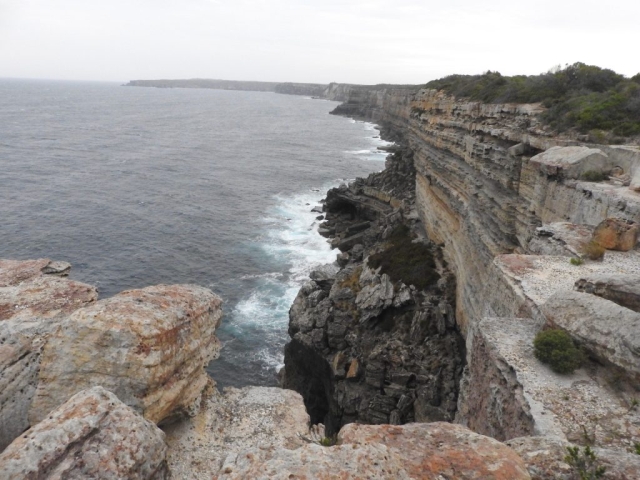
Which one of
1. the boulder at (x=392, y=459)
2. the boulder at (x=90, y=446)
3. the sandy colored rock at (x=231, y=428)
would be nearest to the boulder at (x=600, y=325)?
the boulder at (x=392, y=459)

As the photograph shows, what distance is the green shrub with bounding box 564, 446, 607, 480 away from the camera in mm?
5496

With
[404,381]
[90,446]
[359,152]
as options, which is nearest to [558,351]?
[90,446]

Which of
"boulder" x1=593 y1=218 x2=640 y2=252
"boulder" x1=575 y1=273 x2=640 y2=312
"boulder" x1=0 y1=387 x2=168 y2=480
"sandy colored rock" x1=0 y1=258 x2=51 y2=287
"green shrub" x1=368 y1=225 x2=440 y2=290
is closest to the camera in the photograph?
"boulder" x1=0 y1=387 x2=168 y2=480

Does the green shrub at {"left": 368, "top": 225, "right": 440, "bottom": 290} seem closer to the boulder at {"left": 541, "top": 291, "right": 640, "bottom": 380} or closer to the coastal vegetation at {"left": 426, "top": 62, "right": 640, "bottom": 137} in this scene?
the coastal vegetation at {"left": 426, "top": 62, "right": 640, "bottom": 137}

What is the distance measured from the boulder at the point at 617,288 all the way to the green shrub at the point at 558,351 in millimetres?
1824

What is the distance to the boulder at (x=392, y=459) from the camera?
16.4 feet

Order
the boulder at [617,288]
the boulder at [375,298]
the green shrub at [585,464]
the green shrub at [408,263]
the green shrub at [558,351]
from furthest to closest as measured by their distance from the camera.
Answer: the green shrub at [408,263], the boulder at [375,298], the boulder at [617,288], the green shrub at [558,351], the green shrub at [585,464]

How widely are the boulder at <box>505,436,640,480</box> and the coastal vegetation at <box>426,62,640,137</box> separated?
58.4 ft

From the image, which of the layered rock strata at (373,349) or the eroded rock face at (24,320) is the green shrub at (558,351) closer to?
the eroded rock face at (24,320)

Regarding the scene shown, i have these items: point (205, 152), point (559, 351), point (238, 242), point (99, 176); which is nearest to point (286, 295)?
point (238, 242)

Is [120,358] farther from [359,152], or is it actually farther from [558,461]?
[359,152]

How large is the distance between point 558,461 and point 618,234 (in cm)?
1044

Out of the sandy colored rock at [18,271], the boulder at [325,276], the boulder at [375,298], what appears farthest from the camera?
the boulder at [325,276]

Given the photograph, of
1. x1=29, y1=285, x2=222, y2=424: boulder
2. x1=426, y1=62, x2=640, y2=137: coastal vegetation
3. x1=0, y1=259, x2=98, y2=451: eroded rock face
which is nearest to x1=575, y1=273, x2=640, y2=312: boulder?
x1=29, y1=285, x2=222, y2=424: boulder
